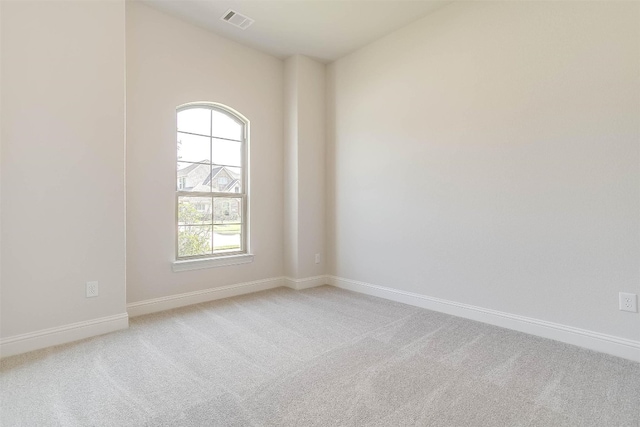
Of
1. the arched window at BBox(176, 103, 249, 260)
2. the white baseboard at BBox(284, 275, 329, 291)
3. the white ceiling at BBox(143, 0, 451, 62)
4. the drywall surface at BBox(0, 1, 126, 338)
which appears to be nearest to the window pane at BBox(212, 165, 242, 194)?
the arched window at BBox(176, 103, 249, 260)

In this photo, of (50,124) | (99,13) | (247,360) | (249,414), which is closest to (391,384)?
(249,414)

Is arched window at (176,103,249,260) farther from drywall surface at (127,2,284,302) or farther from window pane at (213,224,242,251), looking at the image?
→ drywall surface at (127,2,284,302)

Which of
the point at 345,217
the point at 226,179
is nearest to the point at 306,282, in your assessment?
the point at 345,217

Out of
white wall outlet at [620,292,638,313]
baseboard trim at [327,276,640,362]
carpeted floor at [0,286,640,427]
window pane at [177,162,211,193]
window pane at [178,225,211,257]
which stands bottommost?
carpeted floor at [0,286,640,427]

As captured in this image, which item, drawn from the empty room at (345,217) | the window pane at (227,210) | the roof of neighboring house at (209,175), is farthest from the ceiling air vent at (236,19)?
the window pane at (227,210)

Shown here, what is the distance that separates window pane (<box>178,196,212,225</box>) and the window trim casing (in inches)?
1.9

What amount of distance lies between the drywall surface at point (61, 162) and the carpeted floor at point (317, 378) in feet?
1.31

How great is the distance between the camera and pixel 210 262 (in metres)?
3.55

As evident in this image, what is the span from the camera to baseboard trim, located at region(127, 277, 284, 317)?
10.1ft

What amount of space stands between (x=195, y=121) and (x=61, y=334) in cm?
228

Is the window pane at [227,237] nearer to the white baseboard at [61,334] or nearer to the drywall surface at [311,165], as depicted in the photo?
the drywall surface at [311,165]

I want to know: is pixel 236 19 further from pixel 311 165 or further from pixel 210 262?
pixel 210 262

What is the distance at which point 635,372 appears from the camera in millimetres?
1985

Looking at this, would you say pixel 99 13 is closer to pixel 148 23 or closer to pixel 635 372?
pixel 148 23
